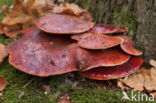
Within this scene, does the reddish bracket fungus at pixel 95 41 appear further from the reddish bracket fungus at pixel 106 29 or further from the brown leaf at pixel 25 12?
the brown leaf at pixel 25 12

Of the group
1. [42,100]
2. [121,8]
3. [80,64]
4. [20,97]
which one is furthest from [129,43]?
[20,97]

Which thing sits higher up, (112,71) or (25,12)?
(25,12)

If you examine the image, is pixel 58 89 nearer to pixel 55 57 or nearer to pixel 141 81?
pixel 55 57

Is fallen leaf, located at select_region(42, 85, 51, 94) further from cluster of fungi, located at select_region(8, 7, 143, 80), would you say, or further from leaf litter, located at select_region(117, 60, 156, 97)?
leaf litter, located at select_region(117, 60, 156, 97)

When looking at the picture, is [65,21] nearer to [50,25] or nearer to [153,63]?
[50,25]

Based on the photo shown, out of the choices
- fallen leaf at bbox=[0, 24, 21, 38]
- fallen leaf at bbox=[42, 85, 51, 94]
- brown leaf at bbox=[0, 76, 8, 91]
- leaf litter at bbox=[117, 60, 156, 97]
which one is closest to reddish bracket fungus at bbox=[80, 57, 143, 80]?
leaf litter at bbox=[117, 60, 156, 97]

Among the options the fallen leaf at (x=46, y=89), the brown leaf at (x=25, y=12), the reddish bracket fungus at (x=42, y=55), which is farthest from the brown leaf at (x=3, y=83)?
the brown leaf at (x=25, y=12)

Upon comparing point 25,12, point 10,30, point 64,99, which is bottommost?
point 64,99

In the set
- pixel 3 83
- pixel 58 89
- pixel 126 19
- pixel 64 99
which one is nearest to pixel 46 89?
pixel 58 89
